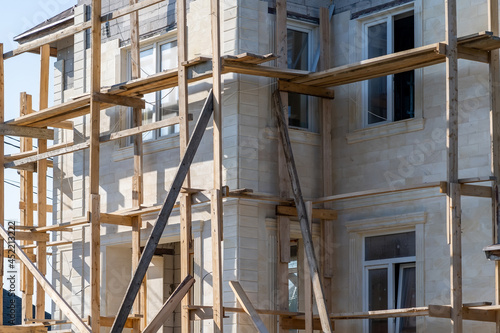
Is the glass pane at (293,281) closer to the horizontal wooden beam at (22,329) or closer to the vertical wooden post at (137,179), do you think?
the vertical wooden post at (137,179)

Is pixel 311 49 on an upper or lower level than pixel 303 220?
upper

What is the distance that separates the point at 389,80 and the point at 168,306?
613 cm

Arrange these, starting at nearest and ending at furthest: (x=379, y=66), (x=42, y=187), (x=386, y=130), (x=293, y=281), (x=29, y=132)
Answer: (x=379, y=66), (x=386, y=130), (x=293, y=281), (x=29, y=132), (x=42, y=187)

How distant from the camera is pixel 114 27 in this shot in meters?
21.4

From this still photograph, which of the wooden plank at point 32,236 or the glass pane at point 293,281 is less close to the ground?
the wooden plank at point 32,236

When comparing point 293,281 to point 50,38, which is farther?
point 50,38

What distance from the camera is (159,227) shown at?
641 inches

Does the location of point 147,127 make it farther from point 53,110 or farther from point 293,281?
point 293,281

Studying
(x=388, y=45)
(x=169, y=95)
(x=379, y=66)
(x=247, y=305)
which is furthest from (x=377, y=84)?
(x=247, y=305)

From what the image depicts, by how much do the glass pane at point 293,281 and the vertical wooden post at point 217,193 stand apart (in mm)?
3200

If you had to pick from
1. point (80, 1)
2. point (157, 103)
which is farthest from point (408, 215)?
point (80, 1)

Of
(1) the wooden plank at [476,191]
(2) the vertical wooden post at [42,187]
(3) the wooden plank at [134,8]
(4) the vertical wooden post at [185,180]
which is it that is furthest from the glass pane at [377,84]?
(2) the vertical wooden post at [42,187]

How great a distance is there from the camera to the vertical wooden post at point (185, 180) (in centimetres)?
1650

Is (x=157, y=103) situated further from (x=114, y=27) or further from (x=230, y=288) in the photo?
(x=230, y=288)
